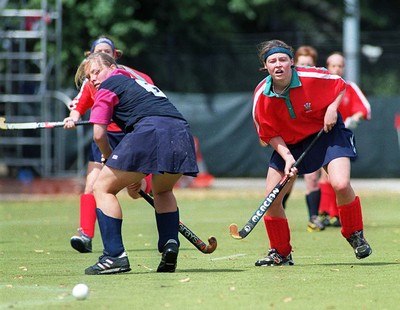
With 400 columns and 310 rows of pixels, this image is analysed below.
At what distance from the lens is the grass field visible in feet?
21.0

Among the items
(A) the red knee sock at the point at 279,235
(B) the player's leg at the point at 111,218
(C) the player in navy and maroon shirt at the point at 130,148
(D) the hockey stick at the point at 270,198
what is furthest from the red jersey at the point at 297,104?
(B) the player's leg at the point at 111,218

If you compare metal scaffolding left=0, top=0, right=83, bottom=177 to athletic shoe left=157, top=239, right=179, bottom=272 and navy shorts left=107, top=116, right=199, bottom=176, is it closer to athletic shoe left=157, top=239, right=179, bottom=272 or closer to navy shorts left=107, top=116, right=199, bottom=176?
athletic shoe left=157, top=239, right=179, bottom=272


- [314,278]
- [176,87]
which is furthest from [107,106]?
[176,87]

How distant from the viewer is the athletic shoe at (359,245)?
8328 millimetres

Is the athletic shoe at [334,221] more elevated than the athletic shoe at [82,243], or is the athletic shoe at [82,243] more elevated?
the athletic shoe at [82,243]

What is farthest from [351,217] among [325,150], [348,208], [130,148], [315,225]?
[315,225]

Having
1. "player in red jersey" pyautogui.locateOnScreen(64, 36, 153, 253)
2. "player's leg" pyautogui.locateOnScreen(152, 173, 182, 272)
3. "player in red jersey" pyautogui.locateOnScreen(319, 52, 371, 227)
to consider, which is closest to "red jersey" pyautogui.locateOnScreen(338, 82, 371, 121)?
"player in red jersey" pyautogui.locateOnScreen(319, 52, 371, 227)

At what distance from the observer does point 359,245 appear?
8.38 metres

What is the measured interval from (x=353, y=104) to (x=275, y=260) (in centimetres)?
426

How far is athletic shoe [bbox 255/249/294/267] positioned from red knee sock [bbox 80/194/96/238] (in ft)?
6.41

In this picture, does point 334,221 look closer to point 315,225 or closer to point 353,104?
point 315,225

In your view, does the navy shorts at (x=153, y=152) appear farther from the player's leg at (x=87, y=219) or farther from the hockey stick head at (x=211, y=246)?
the player's leg at (x=87, y=219)

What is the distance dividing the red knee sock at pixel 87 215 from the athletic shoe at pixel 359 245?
2.49 metres

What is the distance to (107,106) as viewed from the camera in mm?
7676
